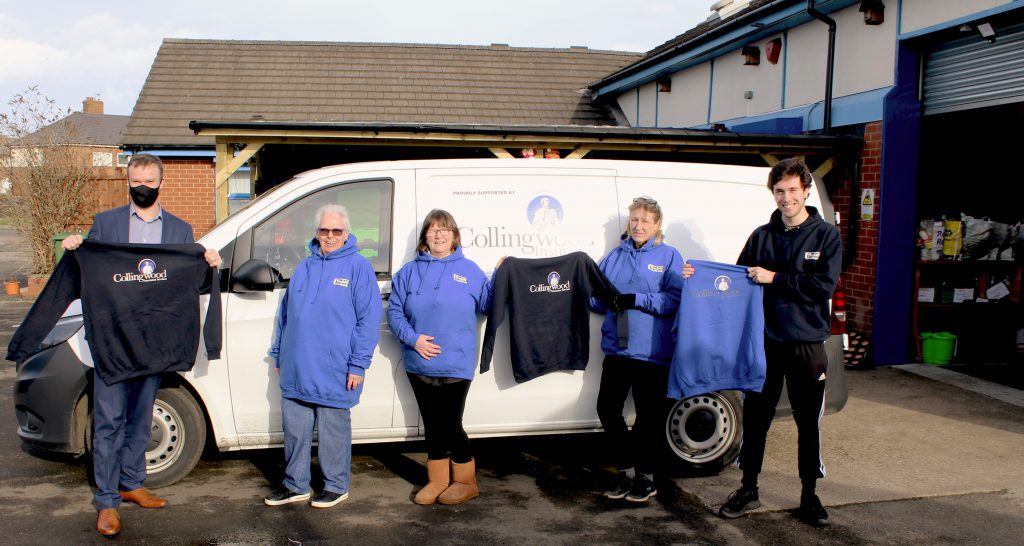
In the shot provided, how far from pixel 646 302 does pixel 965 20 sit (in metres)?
5.38

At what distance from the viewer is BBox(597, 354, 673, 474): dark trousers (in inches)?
203

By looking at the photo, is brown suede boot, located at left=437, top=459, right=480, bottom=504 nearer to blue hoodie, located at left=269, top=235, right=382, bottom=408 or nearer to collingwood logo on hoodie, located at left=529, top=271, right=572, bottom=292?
blue hoodie, located at left=269, top=235, right=382, bottom=408

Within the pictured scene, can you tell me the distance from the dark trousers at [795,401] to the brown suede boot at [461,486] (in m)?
1.59

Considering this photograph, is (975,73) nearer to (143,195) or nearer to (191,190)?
(143,195)

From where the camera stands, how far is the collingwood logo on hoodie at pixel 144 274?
15.3ft

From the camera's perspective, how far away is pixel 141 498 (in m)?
4.93

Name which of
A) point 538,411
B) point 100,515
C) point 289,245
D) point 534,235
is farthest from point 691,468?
point 100,515

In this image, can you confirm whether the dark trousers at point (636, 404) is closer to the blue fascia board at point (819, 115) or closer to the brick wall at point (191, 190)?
the blue fascia board at point (819, 115)

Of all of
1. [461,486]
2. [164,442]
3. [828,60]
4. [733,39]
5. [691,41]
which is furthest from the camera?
[691,41]

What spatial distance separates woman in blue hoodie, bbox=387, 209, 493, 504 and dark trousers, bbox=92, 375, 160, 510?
142 centimetres

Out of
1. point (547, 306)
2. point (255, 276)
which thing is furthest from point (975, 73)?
point (255, 276)

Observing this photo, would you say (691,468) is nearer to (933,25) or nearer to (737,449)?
(737,449)

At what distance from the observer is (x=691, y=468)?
571cm

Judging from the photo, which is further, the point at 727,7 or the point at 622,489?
the point at 727,7
